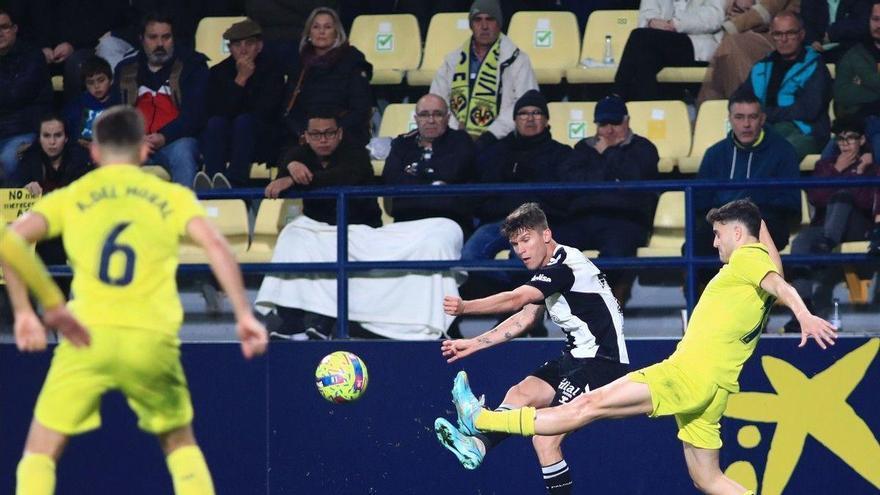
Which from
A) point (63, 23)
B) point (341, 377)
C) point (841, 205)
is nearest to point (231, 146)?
point (341, 377)

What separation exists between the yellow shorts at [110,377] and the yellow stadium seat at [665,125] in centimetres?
628

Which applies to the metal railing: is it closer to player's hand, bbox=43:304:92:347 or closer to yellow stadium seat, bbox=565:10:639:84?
yellow stadium seat, bbox=565:10:639:84

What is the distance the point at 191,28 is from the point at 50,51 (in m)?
1.30

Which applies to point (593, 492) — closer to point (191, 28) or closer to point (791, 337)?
point (791, 337)

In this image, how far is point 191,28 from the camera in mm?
14359

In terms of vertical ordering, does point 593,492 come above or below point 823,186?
below

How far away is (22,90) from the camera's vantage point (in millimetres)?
12914

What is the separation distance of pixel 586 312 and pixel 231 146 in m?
3.62

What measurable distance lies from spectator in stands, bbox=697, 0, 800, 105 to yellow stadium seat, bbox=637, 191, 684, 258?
1250 millimetres

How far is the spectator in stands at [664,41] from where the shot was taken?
1278cm

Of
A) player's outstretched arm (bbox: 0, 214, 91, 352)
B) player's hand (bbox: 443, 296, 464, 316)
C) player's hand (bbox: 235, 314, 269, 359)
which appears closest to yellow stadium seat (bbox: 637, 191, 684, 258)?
player's hand (bbox: 443, 296, 464, 316)

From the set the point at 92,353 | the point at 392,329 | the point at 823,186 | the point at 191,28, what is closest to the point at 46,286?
the point at 92,353

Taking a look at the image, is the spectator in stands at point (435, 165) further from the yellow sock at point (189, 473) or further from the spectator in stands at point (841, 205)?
the yellow sock at point (189, 473)

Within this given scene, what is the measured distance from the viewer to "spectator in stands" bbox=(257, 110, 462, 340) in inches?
444
